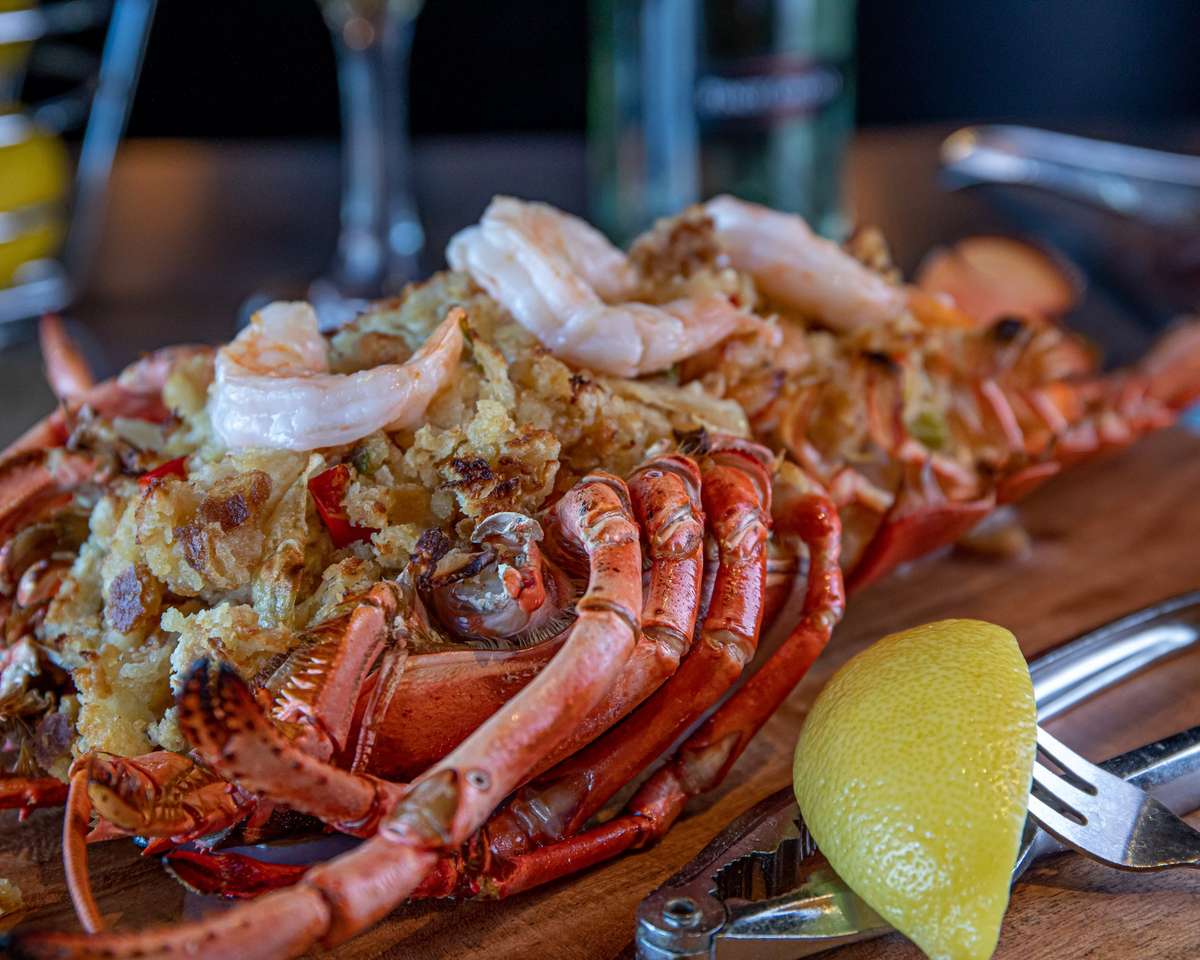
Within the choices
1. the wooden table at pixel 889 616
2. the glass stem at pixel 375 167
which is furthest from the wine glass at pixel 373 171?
the wooden table at pixel 889 616

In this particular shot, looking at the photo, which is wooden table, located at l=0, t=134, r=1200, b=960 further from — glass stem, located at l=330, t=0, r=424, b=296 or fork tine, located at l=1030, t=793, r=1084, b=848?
glass stem, located at l=330, t=0, r=424, b=296

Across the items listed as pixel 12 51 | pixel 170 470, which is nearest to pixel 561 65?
pixel 12 51

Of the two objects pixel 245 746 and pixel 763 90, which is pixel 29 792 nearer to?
pixel 245 746

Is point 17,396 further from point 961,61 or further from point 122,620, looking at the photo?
point 961,61

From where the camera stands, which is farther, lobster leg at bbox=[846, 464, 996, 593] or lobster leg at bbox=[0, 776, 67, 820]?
lobster leg at bbox=[846, 464, 996, 593]

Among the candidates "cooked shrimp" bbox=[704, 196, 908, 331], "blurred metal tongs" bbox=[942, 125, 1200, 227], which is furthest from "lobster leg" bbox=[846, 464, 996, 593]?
"blurred metal tongs" bbox=[942, 125, 1200, 227]

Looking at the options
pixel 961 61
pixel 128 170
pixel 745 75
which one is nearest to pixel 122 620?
pixel 745 75
